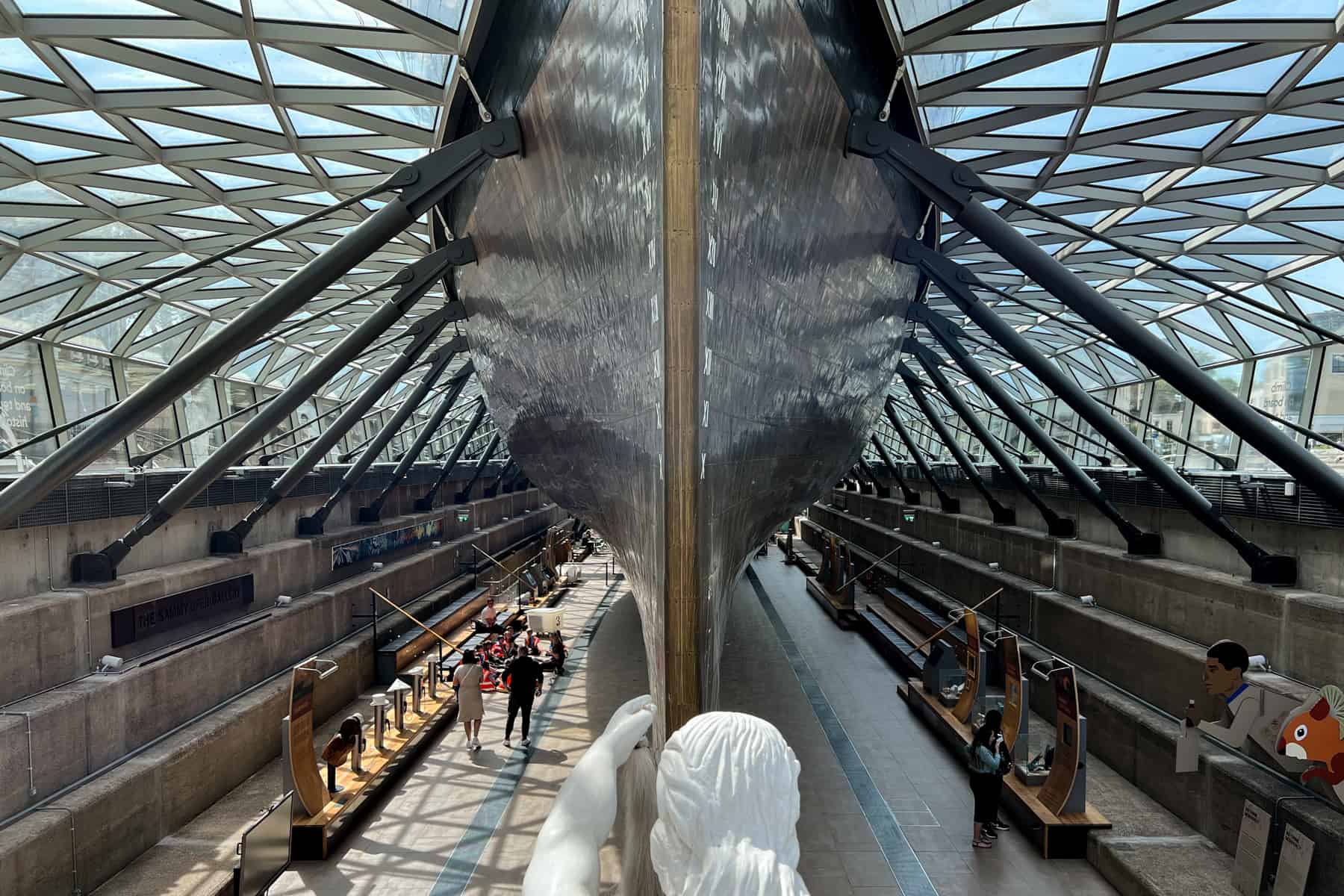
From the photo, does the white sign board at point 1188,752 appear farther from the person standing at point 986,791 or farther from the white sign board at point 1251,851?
the person standing at point 986,791

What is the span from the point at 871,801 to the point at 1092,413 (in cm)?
748

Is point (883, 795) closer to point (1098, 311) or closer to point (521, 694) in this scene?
point (521, 694)

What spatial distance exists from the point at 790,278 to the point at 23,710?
362 inches

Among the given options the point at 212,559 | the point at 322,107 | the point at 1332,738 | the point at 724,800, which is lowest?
the point at 1332,738

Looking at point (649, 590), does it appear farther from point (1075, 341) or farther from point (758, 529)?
point (1075, 341)

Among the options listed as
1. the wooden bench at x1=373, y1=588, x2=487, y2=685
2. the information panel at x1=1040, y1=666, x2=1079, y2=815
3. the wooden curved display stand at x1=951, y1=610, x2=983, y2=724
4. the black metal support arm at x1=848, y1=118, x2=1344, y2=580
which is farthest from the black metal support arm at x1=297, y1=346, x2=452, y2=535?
the information panel at x1=1040, y1=666, x2=1079, y2=815

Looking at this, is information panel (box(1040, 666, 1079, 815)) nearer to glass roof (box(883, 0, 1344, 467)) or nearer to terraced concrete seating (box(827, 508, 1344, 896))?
terraced concrete seating (box(827, 508, 1344, 896))

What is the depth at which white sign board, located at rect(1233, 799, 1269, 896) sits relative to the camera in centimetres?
800

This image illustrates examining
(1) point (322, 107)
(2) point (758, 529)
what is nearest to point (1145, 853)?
(2) point (758, 529)

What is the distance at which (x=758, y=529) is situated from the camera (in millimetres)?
10680

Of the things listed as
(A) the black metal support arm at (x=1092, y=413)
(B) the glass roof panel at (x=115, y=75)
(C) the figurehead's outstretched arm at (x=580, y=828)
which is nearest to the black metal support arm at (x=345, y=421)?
(B) the glass roof panel at (x=115, y=75)

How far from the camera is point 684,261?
5.88 m

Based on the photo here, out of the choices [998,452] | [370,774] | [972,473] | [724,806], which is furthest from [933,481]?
[724,806]

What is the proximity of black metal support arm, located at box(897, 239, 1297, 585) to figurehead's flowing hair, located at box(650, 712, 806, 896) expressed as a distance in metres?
10.7
